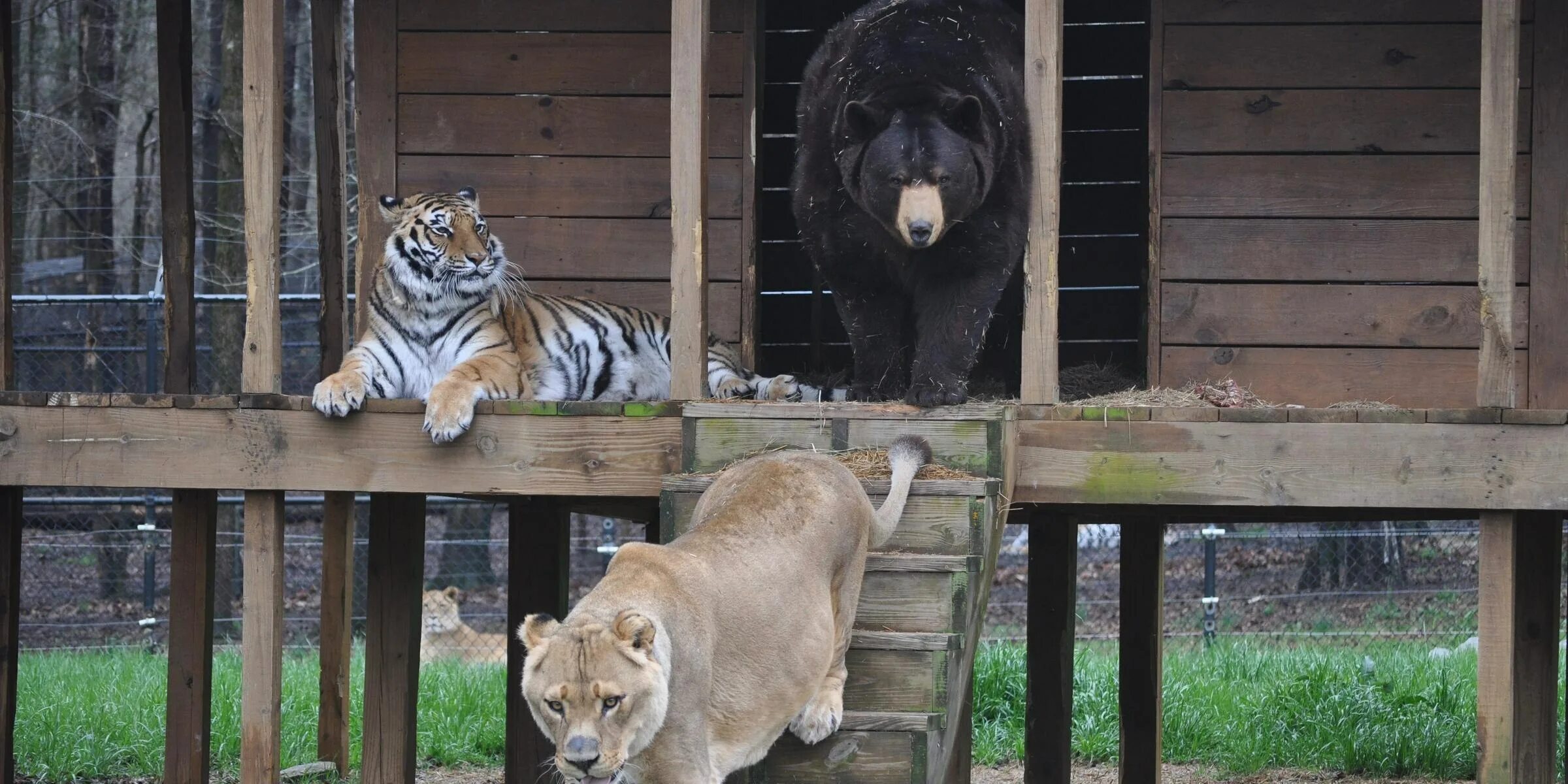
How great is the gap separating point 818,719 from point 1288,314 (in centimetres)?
325

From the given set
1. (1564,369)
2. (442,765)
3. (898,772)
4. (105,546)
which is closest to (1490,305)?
(1564,369)

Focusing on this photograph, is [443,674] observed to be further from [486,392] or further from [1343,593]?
[1343,593]

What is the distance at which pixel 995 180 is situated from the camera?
552 cm

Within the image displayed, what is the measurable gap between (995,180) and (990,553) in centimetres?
140

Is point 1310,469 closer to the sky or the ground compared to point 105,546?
closer to the sky

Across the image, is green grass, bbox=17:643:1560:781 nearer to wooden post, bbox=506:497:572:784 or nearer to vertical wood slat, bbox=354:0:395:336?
wooden post, bbox=506:497:572:784

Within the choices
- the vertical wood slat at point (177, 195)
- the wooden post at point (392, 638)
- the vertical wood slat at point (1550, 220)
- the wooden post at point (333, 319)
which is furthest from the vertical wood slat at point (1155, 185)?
the vertical wood slat at point (177, 195)

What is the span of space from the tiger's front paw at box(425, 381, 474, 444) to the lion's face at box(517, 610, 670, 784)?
5.60 feet

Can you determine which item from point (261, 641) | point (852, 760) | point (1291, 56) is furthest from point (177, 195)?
point (1291, 56)

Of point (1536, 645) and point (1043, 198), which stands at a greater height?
point (1043, 198)

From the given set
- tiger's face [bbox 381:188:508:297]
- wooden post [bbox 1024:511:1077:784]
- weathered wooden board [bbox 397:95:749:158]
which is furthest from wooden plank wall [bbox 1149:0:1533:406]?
tiger's face [bbox 381:188:508:297]

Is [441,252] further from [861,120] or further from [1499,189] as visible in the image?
[1499,189]

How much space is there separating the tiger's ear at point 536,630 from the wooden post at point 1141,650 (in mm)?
4126

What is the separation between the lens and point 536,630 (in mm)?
3543
